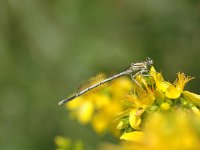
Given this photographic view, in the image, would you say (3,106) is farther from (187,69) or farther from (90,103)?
(90,103)

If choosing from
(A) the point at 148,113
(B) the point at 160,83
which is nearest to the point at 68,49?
(B) the point at 160,83

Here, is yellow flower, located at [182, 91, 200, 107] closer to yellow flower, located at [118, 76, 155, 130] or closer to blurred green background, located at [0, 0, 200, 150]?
yellow flower, located at [118, 76, 155, 130]

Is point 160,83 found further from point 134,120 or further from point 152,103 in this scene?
point 134,120

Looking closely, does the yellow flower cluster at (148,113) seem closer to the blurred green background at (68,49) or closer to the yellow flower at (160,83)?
the yellow flower at (160,83)

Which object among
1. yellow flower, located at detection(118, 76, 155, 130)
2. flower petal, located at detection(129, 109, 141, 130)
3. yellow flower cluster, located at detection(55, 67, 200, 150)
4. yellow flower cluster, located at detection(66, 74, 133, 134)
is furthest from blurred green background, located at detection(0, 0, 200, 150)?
flower petal, located at detection(129, 109, 141, 130)

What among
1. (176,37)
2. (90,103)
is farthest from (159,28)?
(90,103)

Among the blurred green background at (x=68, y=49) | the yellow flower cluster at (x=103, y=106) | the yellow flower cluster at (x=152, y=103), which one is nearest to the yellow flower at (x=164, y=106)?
the yellow flower cluster at (x=152, y=103)

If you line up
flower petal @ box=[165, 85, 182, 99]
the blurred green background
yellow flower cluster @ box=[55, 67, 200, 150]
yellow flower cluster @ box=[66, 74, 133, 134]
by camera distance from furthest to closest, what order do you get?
the blurred green background < yellow flower cluster @ box=[66, 74, 133, 134] < flower petal @ box=[165, 85, 182, 99] < yellow flower cluster @ box=[55, 67, 200, 150]
